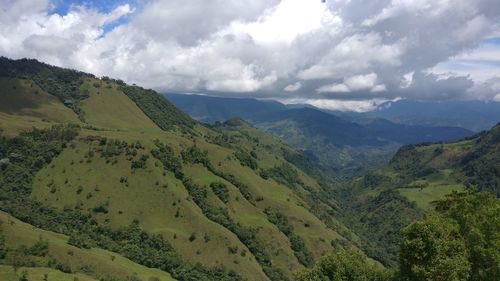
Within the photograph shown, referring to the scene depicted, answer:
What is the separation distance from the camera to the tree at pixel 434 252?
46.8 m

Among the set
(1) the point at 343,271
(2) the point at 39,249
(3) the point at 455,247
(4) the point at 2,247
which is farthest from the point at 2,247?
(3) the point at 455,247

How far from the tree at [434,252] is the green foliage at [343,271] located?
327 inches

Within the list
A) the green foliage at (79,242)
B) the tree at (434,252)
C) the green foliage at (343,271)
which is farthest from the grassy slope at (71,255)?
the tree at (434,252)

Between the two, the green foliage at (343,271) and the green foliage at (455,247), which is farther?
the green foliage at (343,271)

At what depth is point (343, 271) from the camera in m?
58.7

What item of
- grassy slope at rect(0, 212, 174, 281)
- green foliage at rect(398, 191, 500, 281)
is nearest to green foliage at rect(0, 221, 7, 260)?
grassy slope at rect(0, 212, 174, 281)

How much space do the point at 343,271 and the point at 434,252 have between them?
13.5m

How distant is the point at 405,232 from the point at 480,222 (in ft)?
26.6

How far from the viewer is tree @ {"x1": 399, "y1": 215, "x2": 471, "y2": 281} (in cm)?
4681

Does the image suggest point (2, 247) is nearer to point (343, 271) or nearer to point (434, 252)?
point (343, 271)

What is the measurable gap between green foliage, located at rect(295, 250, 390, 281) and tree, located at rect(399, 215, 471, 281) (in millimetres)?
8300

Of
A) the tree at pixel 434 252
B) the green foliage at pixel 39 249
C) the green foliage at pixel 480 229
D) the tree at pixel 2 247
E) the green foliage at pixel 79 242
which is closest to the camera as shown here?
the tree at pixel 434 252

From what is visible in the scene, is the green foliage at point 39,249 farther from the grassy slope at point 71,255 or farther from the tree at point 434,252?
the tree at point 434,252

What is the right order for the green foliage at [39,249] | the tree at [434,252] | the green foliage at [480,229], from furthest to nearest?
the green foliage at [39,249] < the green foliage at [480,229] < the tree at [434,252]
